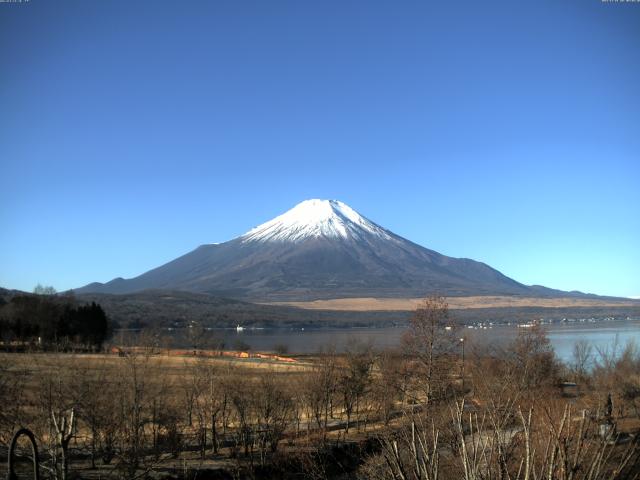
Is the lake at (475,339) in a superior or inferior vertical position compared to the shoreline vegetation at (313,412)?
inferior

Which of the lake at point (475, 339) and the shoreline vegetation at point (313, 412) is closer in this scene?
the shoreline vegetation at point (313, 412)

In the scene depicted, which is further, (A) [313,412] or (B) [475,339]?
(B) [475,339]

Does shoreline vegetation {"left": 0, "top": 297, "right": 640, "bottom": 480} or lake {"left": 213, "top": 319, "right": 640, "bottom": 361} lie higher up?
shoreline vegetation {"left": 0, "top": 297, "right": 640, "bottom": 480}

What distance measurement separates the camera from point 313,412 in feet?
100

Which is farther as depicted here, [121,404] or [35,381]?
[35,381]

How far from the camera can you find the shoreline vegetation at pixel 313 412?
15.1m

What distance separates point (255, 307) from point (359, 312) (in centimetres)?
3299

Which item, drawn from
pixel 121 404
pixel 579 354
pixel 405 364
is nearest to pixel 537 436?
pixel 121 404

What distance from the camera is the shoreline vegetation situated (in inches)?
594

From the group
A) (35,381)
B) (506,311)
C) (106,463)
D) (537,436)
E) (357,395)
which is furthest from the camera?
(506,311)

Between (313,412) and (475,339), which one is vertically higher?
(475,339)

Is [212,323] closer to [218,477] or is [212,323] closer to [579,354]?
[579,354]

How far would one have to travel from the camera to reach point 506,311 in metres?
193

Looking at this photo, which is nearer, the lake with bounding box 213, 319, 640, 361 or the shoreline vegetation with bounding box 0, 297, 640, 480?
A: the shoreline vegetation with bounding box 0, 297, 640, 480
